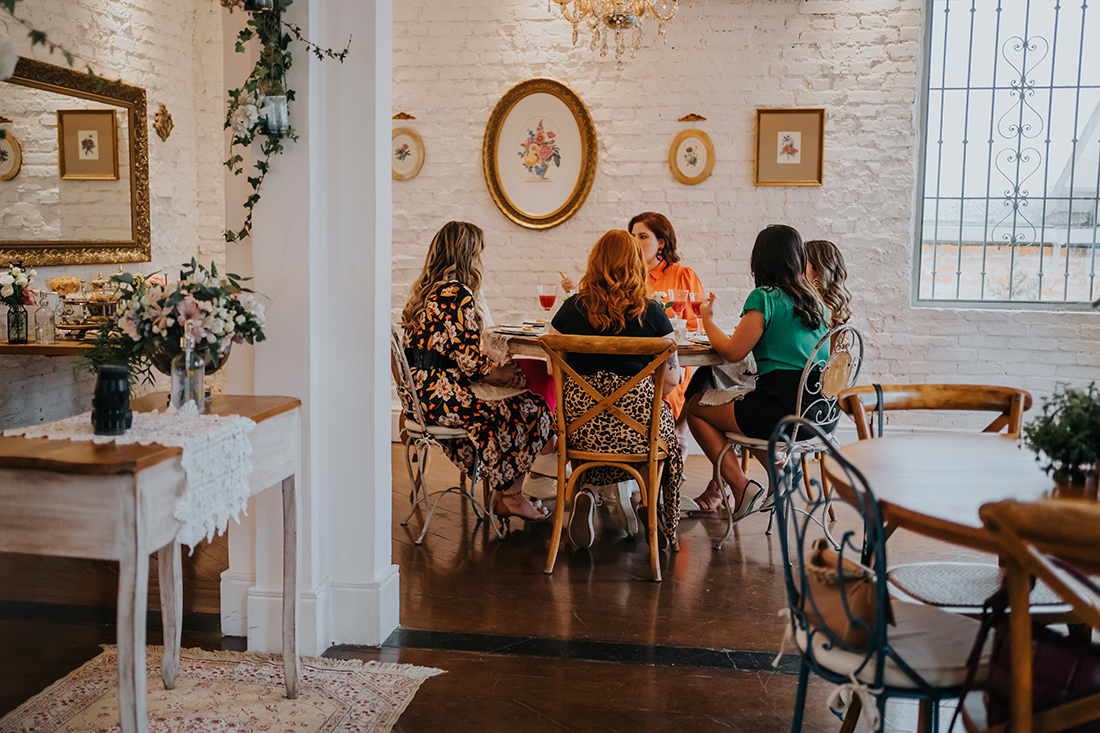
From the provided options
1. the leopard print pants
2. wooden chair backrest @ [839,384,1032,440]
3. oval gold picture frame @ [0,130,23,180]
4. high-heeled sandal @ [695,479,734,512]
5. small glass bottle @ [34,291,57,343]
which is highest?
oval gold picture frame @ [0,130,23,180]

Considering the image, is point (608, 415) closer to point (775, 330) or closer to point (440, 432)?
point (440, 432)

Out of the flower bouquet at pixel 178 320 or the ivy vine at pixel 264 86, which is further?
the ivy vine at pixel 264 86

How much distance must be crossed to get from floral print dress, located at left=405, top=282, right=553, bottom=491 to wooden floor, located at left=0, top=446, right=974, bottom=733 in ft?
1.24

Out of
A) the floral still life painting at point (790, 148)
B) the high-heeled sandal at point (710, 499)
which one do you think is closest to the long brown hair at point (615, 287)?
the high-heeled sandal at point (710, 499)

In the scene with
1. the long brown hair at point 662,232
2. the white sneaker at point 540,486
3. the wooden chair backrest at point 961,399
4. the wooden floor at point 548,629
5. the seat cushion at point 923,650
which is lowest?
the wooden floor at point 548,629

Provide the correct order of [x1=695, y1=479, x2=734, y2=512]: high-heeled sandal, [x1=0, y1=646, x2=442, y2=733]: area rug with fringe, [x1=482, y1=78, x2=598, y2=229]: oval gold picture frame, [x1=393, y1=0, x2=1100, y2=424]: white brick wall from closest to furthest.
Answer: [x1=0, y1=646, x2=442, y2=733]: area rug with fringe → [x1=695, y1=479, x2=734, y2=512]: high-heeled sandal → [x1=393, y1=0, x2=1100, y2=424]: white brick wall → [x1=482, y1=78, x2=598, y2=229]: oval gold picture frame

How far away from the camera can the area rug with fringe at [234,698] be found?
7.68 ft

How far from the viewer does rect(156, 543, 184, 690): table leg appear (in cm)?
253

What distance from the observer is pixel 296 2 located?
2.63m

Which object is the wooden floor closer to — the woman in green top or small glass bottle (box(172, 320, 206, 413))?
the woman in green top

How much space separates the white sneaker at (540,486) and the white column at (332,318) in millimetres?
1510

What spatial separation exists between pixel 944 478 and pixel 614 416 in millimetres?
1667

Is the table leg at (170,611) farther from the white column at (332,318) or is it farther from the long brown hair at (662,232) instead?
the long brown hair at (662,232)

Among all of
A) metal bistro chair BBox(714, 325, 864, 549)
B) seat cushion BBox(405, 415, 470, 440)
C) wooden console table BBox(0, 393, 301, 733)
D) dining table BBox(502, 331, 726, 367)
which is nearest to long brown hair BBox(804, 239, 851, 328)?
metal bistro chair BBox(714, 325, 864, 549)
